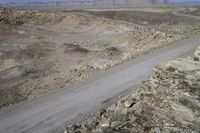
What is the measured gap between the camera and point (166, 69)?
17078 millimetres

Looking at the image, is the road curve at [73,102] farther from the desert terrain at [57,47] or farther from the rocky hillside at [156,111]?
the desert terrain at [57,47]

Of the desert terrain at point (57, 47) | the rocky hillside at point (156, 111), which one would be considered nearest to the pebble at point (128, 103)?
the rocky hillside at point (156, 111)

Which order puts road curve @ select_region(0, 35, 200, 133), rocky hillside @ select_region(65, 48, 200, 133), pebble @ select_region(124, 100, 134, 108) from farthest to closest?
pebble @ select_region(124, 100, 134, 108) → road curve @ select_region(0, 35, 200, 133) → rocky hillside @ select_region(65, 48, 200, 133)

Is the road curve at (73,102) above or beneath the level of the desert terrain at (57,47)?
above

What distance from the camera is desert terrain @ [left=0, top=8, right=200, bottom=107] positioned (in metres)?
18.2

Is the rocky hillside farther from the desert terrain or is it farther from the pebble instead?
the desert terrain

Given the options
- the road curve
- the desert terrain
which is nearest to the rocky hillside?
the road curve

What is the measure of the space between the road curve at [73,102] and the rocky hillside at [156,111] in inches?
35.7

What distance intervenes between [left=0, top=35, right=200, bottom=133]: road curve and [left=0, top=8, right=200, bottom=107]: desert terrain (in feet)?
5.03

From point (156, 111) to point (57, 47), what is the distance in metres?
16.0

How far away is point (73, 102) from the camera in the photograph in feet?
44.1

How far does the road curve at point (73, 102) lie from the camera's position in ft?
38.1

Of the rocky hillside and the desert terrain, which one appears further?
the desert terrain

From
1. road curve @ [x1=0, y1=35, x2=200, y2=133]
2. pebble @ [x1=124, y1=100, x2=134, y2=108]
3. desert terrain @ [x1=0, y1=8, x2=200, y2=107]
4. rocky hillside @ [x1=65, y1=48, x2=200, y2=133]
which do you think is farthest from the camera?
desert terrain @ [x1=0, y1=8, x2=200, y2=107]
